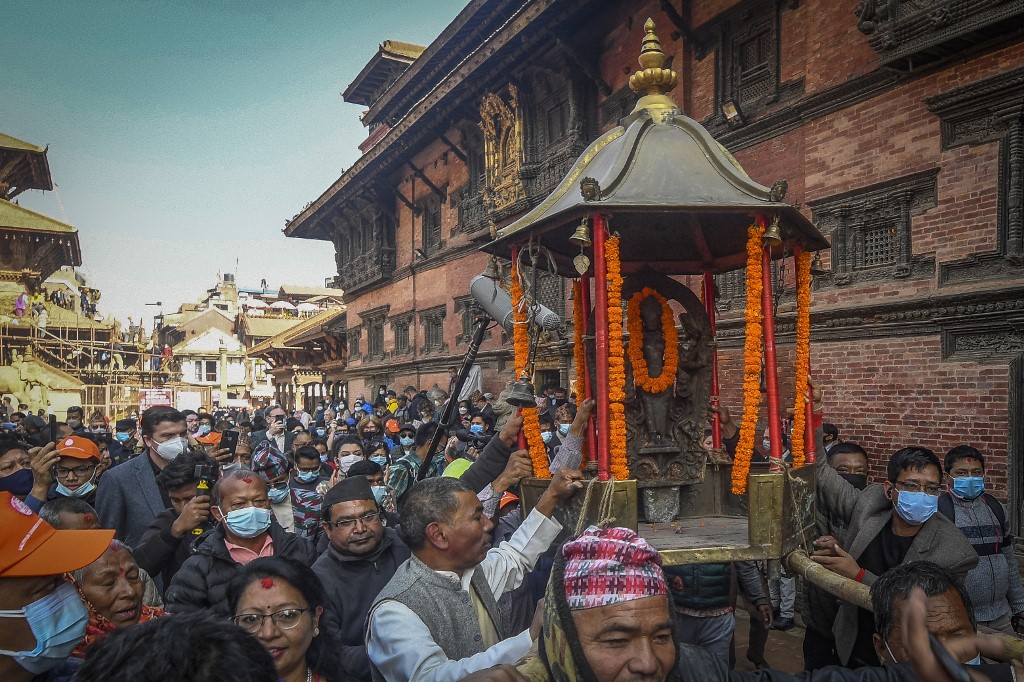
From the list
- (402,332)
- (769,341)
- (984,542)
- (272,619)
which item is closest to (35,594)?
(272,619)

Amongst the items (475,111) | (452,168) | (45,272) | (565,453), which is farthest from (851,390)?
(45,272)

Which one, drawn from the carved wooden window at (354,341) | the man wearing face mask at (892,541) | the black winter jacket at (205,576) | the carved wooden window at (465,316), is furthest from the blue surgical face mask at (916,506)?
the carved wooden window at (354,341)

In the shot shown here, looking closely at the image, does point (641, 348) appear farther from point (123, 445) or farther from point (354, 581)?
point (123, 445)

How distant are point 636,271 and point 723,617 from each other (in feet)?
7.44

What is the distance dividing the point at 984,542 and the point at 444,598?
3861mm

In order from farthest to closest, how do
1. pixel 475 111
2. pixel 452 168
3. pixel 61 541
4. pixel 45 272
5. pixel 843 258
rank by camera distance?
pixel 45 272
pixel 452 168
pixel 475 111
pixel 843 258
pixel 61 541

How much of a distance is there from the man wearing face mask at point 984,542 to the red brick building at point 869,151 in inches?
66.8

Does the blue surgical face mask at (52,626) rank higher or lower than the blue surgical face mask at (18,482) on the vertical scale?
higher

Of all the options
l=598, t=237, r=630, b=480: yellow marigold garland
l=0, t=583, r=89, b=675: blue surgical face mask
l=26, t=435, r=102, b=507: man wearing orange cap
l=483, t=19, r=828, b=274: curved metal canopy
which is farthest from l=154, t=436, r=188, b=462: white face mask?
l=598, t=237, r=630, b=480: yellow marigold garland

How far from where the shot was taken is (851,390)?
871 cm

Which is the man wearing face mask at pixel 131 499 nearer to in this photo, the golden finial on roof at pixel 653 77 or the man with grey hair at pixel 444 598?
the man with grey hair at pixel 444 598

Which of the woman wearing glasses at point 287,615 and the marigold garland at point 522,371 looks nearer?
the woman wearing glasses at point 287,615

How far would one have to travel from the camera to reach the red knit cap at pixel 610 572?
1.93 metres

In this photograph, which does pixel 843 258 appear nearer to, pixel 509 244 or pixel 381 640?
pixel 509 244
